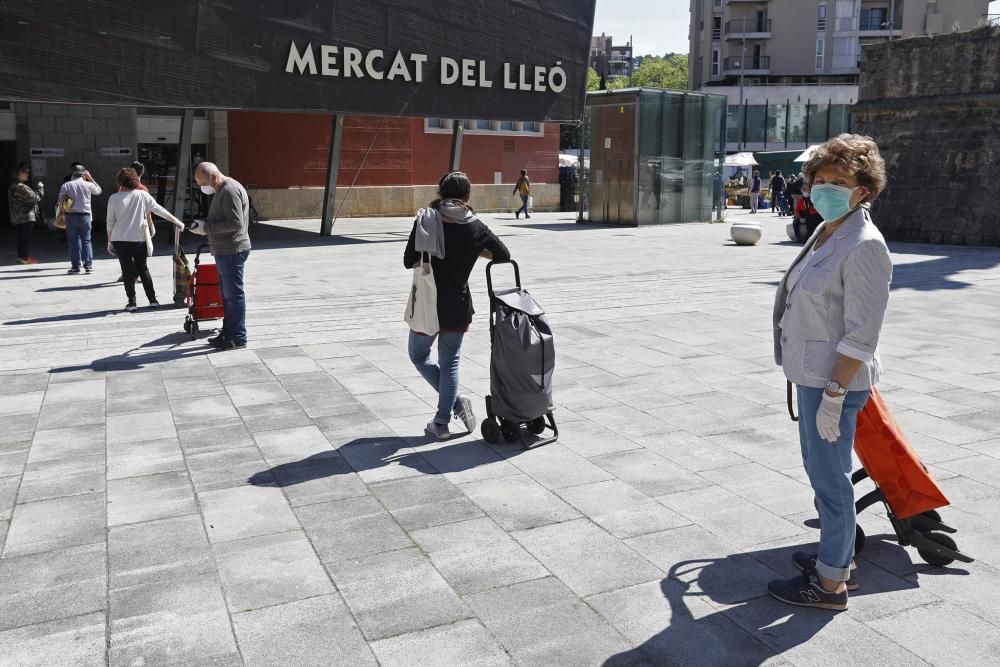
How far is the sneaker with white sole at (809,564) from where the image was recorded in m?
4.22

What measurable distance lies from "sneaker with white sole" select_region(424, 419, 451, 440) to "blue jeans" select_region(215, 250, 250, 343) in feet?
12.1

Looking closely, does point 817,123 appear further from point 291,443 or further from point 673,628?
point 673,628

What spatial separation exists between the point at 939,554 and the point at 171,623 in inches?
135

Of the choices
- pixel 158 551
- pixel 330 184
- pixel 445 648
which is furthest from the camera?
pixel 330 184

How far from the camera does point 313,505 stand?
5332mm

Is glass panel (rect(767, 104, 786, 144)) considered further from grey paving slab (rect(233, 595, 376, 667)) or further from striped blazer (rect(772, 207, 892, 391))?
grey paving slab (rect(233, 595, 376, 667))

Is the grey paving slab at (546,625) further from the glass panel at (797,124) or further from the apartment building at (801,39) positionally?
the apartment building at (801,39)

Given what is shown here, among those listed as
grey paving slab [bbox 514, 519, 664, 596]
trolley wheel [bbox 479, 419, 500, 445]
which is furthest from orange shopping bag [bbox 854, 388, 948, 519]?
trolley wheel [bbox 479, 419, 500, 445]

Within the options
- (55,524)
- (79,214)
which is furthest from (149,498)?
(79,214)

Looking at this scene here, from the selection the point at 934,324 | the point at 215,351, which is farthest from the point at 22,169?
the point at 934,324

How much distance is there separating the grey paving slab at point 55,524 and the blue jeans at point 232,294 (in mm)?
4250

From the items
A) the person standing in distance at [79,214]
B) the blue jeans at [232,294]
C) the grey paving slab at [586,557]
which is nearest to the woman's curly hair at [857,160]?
the grey paving slab at [586,557]

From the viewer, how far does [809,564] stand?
428 centimetres

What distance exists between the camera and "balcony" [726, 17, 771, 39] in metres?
74.5
